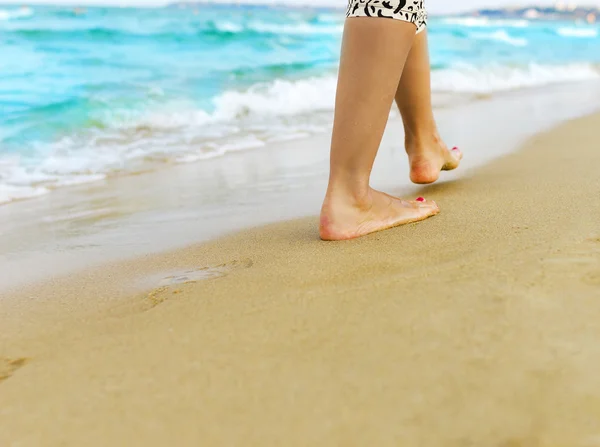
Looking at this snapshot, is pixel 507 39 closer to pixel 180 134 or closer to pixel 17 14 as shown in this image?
pixel 17 14

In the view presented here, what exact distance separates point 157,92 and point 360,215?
5521mm

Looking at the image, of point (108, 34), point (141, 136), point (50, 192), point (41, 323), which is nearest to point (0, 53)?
point (108, 34)

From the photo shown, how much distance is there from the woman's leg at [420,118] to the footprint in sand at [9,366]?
146 cm

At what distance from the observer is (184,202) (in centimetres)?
254

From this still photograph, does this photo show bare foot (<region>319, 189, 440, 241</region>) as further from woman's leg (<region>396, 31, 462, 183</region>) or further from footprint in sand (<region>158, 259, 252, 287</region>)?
woman's leg (<region>396, 31, 462, 183</region>)

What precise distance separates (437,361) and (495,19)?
2026 inches

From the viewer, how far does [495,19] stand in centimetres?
4775

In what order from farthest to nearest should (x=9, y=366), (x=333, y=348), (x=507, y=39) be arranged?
(x=507, y=39)
(x=9, y=366)
(x=333, y=348)

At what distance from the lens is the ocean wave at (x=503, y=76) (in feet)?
27.3

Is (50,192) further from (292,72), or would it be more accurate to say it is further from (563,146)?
(292,72)

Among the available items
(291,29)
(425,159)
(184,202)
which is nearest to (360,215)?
(425,159)

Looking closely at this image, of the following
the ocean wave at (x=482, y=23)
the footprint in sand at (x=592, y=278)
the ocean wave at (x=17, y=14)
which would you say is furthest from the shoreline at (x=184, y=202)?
the ocean wave at (x=482, y=23)

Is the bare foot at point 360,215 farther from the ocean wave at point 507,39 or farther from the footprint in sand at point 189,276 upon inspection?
the ocean wave at point 507,39

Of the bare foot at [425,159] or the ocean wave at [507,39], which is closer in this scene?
the bare foot at [425,159]
